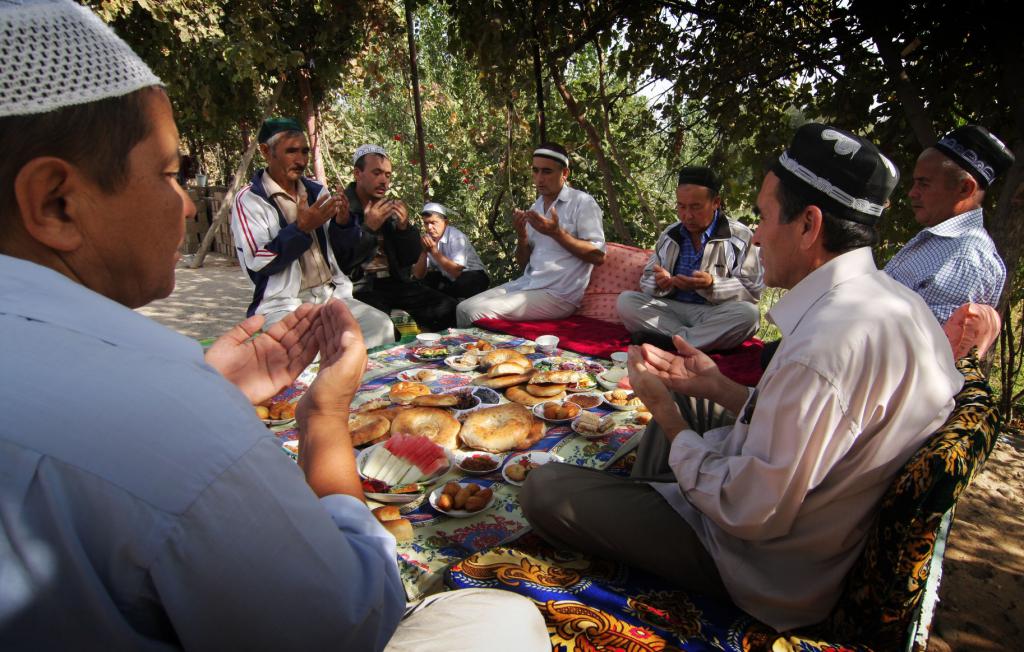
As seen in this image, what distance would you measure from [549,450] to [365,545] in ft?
6.71

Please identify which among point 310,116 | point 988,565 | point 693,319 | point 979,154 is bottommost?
point 988,565

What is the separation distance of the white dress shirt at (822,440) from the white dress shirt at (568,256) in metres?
4.37

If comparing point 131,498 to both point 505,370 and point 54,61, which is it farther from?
point 505,370

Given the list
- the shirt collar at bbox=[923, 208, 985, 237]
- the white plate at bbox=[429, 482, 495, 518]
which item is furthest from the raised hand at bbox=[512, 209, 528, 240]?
the white plate at bbox=[429, 482, 495, 518]

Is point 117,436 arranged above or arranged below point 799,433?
above

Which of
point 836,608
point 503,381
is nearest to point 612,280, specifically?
point 503,381

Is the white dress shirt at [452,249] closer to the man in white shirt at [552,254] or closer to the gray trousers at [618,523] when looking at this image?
the man in white shirt at [552,254]

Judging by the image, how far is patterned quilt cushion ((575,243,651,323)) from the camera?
20.4 feet

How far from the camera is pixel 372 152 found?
570cm

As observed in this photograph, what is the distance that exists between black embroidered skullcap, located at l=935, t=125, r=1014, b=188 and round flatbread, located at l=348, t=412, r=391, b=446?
11.8 ft

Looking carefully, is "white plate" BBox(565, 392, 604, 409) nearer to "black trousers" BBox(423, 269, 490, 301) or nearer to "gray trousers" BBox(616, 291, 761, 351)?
"gray trousers" BBox(616, 291, 761, 351)

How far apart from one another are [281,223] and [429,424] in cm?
273

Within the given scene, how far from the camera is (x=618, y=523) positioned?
6.75 ft

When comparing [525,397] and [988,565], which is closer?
[988,565]
